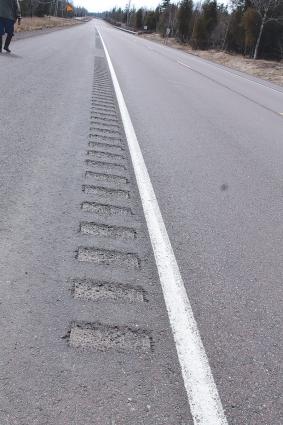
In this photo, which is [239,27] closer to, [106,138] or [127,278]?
[106,138]

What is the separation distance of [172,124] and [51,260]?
5.46 metres

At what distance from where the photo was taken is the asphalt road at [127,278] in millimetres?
2199

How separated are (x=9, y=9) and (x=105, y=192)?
11.0 meters

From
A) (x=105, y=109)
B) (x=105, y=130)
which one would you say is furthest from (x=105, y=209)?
(x=105, y=109)

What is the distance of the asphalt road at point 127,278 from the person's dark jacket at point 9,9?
7.83 meters

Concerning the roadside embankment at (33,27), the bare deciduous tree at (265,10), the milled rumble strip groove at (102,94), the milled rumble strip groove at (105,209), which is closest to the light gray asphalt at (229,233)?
the milled rumble strip groove at (105,209)

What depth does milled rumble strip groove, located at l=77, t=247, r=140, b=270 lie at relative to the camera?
329 cm

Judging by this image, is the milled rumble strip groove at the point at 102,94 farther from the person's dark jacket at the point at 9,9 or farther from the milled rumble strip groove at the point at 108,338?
the milled rumble strip groove at the point at 108,338

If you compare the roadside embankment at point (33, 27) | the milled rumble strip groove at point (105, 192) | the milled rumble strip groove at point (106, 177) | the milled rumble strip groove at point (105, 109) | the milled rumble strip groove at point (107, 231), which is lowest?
the milled rumble strip groove at point (107, 231)

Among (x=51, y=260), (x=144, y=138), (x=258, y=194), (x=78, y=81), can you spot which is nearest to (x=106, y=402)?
(x=51, y=260)

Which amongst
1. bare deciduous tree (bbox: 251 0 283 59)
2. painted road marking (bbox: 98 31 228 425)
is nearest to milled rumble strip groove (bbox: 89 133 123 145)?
painted road marking (bbox: 98 31 228 425)

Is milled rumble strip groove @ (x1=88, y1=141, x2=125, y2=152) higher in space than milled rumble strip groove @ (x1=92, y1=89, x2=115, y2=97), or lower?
lower

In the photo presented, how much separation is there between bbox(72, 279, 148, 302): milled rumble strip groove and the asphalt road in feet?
0.04

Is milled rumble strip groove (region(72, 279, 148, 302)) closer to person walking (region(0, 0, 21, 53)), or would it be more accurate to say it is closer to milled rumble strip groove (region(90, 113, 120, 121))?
milled rumble strip groove (region(90, 113, 120, 121))
